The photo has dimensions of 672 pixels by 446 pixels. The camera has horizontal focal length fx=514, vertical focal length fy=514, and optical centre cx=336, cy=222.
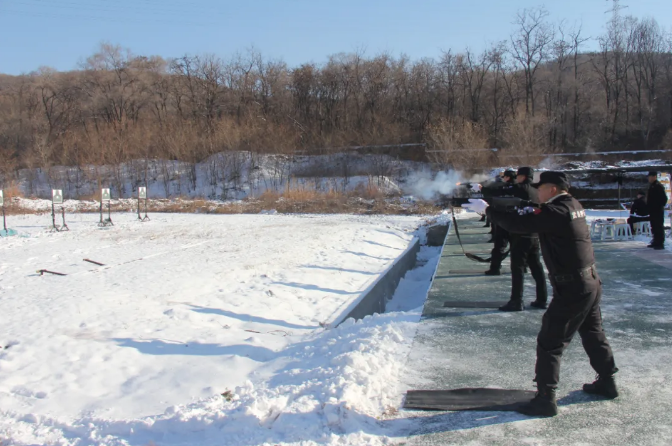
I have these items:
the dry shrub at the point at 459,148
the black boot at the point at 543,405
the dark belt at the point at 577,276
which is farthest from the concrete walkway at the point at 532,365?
the dry shrub at the point at 459,148

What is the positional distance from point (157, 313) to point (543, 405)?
5.93 meters

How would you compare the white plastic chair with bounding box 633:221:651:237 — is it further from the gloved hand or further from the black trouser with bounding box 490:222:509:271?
the gloved hand

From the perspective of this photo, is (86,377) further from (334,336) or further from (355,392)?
(355,392)

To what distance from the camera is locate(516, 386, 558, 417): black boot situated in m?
3.64

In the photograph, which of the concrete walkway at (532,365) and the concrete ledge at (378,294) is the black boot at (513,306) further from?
the concrete ledge at (378,294)

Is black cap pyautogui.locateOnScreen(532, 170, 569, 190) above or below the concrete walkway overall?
above

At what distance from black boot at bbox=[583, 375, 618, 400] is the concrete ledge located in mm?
4082

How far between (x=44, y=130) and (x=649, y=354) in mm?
68919

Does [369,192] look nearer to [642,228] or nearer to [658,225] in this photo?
[642,228]

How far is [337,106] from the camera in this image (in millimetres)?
60938

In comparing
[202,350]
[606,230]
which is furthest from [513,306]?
[606,230]

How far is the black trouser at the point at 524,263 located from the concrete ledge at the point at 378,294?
2607mm

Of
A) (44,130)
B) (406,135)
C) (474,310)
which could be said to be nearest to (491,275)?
(474,310)

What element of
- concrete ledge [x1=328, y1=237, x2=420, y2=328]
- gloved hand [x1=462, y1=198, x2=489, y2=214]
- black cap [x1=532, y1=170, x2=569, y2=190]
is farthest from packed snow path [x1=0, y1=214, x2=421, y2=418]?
black cap [x1=532, y1=170, x2=569, y2=190]
